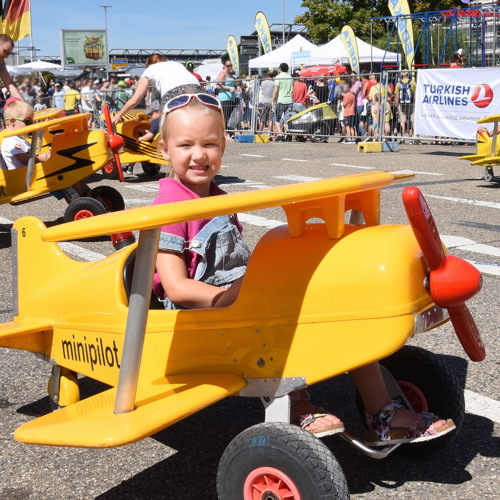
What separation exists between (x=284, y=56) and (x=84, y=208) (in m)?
26.5

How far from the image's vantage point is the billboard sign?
66062 millimetres

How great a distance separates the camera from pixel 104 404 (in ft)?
7.83

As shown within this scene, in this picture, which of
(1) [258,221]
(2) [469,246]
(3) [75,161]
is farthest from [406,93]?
(2) [469,246]

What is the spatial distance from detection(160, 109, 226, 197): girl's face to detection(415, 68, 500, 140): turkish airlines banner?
12.0m

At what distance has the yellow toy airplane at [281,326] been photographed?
2.13 m

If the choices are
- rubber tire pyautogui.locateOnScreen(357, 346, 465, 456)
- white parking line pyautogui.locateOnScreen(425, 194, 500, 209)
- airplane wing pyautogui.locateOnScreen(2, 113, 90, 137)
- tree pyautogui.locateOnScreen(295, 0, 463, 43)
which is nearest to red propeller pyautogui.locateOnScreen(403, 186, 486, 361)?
rubber tire pyautogui.locateOnScreen(357, 346, 465, 456)

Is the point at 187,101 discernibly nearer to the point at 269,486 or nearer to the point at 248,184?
the point at 269,486

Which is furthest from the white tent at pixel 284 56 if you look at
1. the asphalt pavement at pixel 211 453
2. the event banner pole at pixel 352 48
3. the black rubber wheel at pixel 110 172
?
the asphalt pavement at pixel 211 453

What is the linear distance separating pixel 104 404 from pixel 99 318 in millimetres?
490

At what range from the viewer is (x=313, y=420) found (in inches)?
96.3

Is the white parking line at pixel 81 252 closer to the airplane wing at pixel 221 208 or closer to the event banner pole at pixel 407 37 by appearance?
the airplane wing at pixel 221 208

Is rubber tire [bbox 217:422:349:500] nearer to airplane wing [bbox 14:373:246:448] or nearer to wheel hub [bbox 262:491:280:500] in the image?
wheel hub [bbox 262:491:280:500]

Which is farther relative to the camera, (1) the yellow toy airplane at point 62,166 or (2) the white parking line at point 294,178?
(2) the white parking line at point 294,178

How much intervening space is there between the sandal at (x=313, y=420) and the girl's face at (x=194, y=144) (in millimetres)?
827
